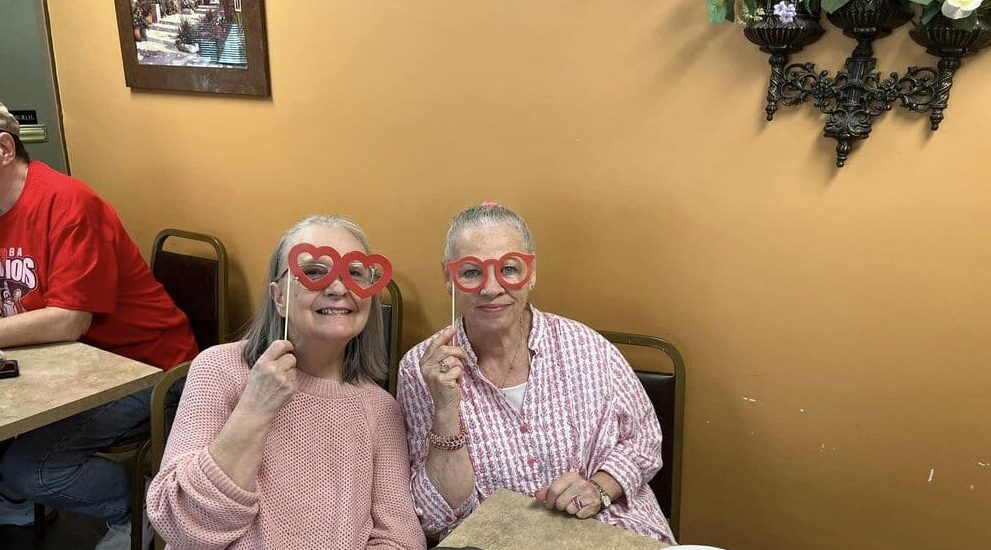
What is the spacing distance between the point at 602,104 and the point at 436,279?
77 centimetres

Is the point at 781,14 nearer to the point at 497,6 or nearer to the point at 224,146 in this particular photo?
the point at 497,6

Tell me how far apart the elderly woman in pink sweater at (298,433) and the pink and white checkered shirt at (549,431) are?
2.3 inches

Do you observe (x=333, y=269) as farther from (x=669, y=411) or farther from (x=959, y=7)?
(x=959, y=7)

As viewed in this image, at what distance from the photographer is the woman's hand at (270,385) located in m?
1.28

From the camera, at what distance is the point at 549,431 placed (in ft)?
4.98

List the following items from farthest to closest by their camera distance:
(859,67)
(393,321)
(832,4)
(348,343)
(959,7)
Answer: (393,321), (348,343), (859,67), (832,4), (959,7)

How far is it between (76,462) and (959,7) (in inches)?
92.5

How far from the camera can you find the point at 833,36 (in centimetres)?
147

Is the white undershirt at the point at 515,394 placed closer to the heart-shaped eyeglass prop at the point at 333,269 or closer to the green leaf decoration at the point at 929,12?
the heart-shaped eyeglass prop at the point at 333,269

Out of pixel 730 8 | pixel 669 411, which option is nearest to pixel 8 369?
pixel 669 411

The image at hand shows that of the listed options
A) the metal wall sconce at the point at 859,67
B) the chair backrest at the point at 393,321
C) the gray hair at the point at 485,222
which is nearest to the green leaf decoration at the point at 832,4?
the metal wall sconce at the point at 859,67

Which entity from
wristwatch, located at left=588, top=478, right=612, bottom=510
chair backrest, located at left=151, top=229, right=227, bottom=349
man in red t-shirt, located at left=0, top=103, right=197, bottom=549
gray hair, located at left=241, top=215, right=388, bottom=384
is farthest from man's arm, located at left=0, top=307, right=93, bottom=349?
wristwatch, located at left=588, top=478, right=612, bottom=510

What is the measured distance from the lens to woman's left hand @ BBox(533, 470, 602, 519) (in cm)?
128

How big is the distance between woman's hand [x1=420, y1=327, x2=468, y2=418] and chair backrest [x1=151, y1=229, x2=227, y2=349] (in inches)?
51.4
